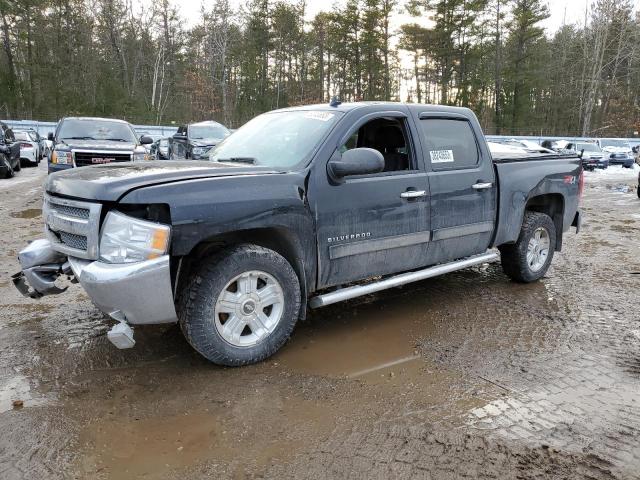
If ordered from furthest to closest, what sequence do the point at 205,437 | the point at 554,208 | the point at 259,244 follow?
the point at 554,208, the point at 259,244, the point at 205,437

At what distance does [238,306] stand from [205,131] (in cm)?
1298

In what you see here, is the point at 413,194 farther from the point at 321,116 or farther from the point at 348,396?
the point at 348,396

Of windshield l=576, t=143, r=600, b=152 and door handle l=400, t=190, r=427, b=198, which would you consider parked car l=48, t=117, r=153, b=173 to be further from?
windshield l=576, t=143, r=600, b=152

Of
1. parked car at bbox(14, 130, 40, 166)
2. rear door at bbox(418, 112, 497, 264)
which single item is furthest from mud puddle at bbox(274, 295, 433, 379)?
parked car at bbox(14, 130, 40, 166)

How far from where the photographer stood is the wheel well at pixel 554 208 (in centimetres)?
593

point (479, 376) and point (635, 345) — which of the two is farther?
point (635, 345)

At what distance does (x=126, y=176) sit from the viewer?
10.7 ft

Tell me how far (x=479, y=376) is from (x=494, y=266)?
3.45 metres

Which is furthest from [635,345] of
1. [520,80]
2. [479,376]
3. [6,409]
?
[520,80]

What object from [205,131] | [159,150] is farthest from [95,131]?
[159,150]

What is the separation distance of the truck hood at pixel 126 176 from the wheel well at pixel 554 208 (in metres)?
3.69

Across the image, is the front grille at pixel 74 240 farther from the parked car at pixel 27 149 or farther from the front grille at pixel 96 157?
the parked car at pixel 27 149

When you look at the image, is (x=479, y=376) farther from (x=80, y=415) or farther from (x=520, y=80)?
(x=520, y=80)

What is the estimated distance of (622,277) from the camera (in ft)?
20.3
